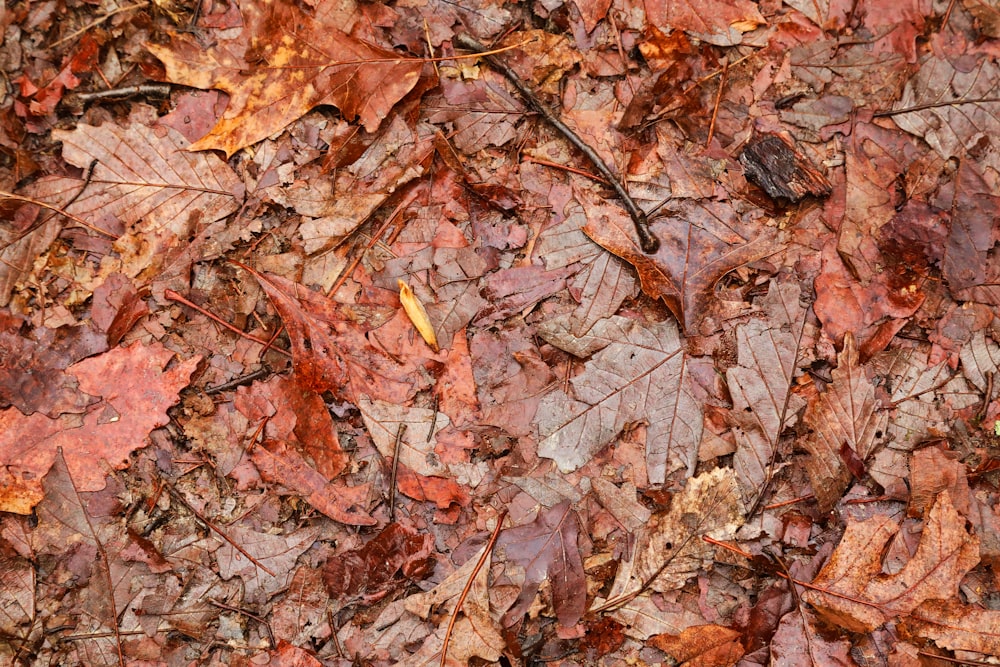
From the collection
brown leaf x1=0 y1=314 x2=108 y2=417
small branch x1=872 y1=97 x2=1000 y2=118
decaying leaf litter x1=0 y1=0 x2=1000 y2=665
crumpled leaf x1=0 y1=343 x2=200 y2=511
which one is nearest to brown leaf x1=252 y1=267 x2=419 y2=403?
decaying leaf litter x1=0 y1=0 x2=1000 y2=665

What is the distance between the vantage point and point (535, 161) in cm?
310

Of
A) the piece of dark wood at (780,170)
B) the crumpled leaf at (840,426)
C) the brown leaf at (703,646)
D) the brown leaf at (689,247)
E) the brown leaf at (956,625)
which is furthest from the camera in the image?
the piece of dark wood at (780,170)

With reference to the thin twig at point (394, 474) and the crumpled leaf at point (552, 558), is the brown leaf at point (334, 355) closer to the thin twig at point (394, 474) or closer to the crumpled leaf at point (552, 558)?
the thin twig at point (394, 474)

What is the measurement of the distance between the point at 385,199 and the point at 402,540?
1659 mm

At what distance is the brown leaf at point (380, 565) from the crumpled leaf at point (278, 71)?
2.04 meters

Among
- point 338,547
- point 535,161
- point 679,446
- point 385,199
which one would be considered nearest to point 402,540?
point 338,547

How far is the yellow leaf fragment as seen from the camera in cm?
290

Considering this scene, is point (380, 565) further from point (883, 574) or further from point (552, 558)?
point (883, 574)

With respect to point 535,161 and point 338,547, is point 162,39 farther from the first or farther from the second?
point 338,547

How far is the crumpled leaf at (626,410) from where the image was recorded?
2811 millimetres

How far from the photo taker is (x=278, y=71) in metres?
2.92

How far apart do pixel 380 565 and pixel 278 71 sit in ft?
7.93

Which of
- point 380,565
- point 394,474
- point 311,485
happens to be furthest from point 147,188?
point 380,565

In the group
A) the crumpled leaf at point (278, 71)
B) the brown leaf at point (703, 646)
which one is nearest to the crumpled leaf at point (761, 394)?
the brown leaf at point (703, 646)
